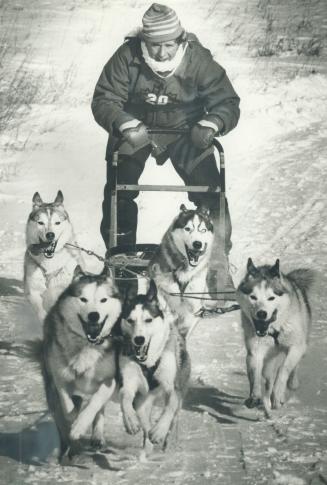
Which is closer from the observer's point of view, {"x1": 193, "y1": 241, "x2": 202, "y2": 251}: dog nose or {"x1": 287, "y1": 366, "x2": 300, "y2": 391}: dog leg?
{"x1": 287, "y1": 366, "x2": 300, "y2": 391}: dog leg

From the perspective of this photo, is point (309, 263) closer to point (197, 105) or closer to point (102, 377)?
point (197, 105)

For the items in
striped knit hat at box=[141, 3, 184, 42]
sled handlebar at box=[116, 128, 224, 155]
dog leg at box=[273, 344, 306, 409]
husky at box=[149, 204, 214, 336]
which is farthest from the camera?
striped knit hat at box=[141, 3, 184, 42]

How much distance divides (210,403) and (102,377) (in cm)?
55

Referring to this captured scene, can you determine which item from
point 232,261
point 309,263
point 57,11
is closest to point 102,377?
point 232,261

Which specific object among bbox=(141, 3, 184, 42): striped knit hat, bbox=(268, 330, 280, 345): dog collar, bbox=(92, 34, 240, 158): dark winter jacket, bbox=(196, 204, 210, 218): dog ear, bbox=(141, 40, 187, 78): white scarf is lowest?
bbox=(268, 330, 280, 345): dog collar

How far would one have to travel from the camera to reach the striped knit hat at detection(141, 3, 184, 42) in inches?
181

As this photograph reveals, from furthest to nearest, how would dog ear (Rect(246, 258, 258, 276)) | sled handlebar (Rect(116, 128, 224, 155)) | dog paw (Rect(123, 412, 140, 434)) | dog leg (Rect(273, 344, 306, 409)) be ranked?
1. sled handlebar (Rect(116, 128, 224, 155))
2. dog ear (Rect(246, 258, 258, 276))
3. dog leg (Rect(273, 344, 306, 409))
4. dog paw (Rect(123, 412, 140, 434))

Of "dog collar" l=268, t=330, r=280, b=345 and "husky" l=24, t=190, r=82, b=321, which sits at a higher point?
"husky" l=24, t=190, r=82, b=321

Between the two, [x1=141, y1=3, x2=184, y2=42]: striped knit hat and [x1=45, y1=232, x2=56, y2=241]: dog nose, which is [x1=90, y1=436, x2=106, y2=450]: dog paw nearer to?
[x1=45, y1=232, x2=56, y2=241]: dog nose

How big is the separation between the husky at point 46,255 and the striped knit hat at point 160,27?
1035 millimetres

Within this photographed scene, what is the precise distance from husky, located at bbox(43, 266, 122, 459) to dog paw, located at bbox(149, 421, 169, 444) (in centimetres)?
22

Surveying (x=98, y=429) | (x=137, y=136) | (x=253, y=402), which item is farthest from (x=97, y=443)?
(x=137, y=136)

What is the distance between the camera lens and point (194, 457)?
3564mm

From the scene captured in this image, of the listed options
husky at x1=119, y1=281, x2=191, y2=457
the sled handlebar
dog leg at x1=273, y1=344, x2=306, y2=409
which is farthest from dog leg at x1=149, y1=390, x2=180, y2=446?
the sled handlebar
